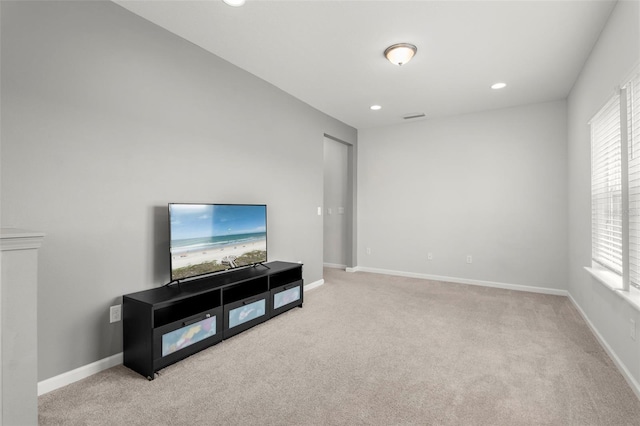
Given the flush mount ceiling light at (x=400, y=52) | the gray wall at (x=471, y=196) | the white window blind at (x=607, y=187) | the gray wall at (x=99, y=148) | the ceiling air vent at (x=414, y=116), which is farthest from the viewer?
the ceiling air vent at (x=414, y=116)

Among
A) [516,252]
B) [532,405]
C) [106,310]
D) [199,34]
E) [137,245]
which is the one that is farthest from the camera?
[516,252]

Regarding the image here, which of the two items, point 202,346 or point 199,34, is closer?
point 202,346

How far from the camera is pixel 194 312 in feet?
8.35

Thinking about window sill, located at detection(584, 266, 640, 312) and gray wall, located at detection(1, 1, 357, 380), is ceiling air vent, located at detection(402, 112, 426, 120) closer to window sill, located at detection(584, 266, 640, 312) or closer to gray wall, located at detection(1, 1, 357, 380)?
gray wall, located at detection(1, 1, 357, 380)

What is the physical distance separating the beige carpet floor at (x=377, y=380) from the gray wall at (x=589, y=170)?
8.9 inches

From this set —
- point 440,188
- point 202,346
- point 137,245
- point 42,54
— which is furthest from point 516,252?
point 42,54

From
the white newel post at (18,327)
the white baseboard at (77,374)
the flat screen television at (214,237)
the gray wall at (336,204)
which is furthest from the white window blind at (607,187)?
the white baseboard at (77,374)

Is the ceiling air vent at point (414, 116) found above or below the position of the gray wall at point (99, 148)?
above

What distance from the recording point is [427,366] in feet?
7.69

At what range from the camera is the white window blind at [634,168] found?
2.11m

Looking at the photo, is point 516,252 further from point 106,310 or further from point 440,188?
point 106,310

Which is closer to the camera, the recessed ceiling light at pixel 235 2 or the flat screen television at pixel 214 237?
the recessed ceiling light at pixel 235 2

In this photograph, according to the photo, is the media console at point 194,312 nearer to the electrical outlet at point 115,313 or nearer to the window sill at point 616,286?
the electrical outlet at point 115,313

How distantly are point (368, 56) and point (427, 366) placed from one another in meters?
2.83
